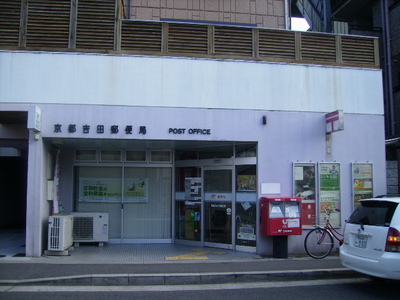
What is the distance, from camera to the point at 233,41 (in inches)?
389

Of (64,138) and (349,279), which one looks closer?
(349,279)

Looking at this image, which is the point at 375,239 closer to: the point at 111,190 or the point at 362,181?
the point at 362,181

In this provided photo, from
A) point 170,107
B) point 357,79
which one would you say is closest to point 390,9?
point 357,79

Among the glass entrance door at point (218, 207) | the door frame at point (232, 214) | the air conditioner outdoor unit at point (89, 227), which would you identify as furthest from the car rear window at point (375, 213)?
the air conditioner outdoor unit at point (89, 227)

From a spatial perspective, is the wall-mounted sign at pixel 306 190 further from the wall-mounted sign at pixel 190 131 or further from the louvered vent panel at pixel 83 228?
the louvered vent panel at pixel 83 228

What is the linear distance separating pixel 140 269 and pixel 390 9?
1557cm

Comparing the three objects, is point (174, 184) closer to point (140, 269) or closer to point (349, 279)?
point (140, 269)

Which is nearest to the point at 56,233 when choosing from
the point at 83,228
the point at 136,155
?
the point at 83,228

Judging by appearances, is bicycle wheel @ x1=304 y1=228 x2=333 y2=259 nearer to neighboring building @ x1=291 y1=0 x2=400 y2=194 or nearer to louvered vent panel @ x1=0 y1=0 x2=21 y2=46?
neighboring building @ x1=291 y1=0 x2=400 y2=194

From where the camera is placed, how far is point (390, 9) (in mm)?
16234

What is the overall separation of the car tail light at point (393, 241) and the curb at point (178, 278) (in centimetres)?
187

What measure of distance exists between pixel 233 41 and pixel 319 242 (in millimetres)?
5680

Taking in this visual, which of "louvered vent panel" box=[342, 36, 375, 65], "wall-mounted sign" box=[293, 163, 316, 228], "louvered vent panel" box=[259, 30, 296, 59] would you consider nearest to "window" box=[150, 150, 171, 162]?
"wall-mounted sign" box=[293, 163, 316, 228]

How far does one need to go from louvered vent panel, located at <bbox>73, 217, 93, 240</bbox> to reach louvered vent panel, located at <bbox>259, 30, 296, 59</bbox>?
21.6 feet
